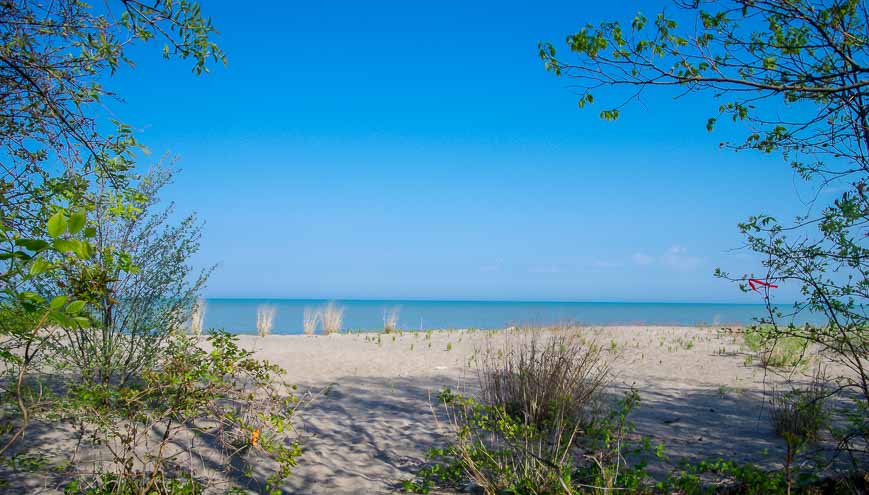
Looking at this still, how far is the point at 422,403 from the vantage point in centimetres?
633

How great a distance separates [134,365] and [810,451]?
6.02 metres

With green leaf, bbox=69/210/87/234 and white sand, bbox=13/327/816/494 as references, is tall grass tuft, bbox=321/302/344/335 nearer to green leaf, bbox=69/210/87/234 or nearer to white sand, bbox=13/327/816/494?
white sand, bbox=13/327/816/494

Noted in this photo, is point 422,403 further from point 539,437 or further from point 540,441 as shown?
point 540,441

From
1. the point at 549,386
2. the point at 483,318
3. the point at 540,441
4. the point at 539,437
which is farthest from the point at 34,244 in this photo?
the point at 483,318

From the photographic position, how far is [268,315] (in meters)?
16.0

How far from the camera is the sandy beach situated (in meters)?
4.37

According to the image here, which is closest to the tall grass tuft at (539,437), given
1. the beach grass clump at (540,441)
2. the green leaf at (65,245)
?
the beach grass clump at (540,441)

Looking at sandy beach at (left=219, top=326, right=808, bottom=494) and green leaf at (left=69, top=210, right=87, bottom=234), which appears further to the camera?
sandy beach at (left=219, top=326, right=808, bottom=494)

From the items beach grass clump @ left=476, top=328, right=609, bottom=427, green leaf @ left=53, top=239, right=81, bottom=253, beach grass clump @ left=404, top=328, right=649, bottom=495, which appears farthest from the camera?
beach grass clump @ left=476, top=328, right=609, bottom=427

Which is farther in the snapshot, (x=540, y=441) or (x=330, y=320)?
(x=330, y=320)

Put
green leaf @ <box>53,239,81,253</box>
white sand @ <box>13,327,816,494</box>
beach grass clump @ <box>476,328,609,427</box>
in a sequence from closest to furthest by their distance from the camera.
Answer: green leaf @ <box>53,239,81,253</box> → white sand @ <box>13,327,816,494</box> → beach grass clump @ <box>476,328,609,427</box>

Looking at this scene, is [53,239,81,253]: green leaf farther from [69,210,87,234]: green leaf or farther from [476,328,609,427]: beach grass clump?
[476,328,609,427]: beach grass clump

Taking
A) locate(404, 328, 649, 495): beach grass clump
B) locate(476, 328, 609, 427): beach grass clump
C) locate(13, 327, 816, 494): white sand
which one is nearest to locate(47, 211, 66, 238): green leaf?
locate(404, 328, 649, 495): beach grass clump

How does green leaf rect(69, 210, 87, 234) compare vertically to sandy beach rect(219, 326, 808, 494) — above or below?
above
